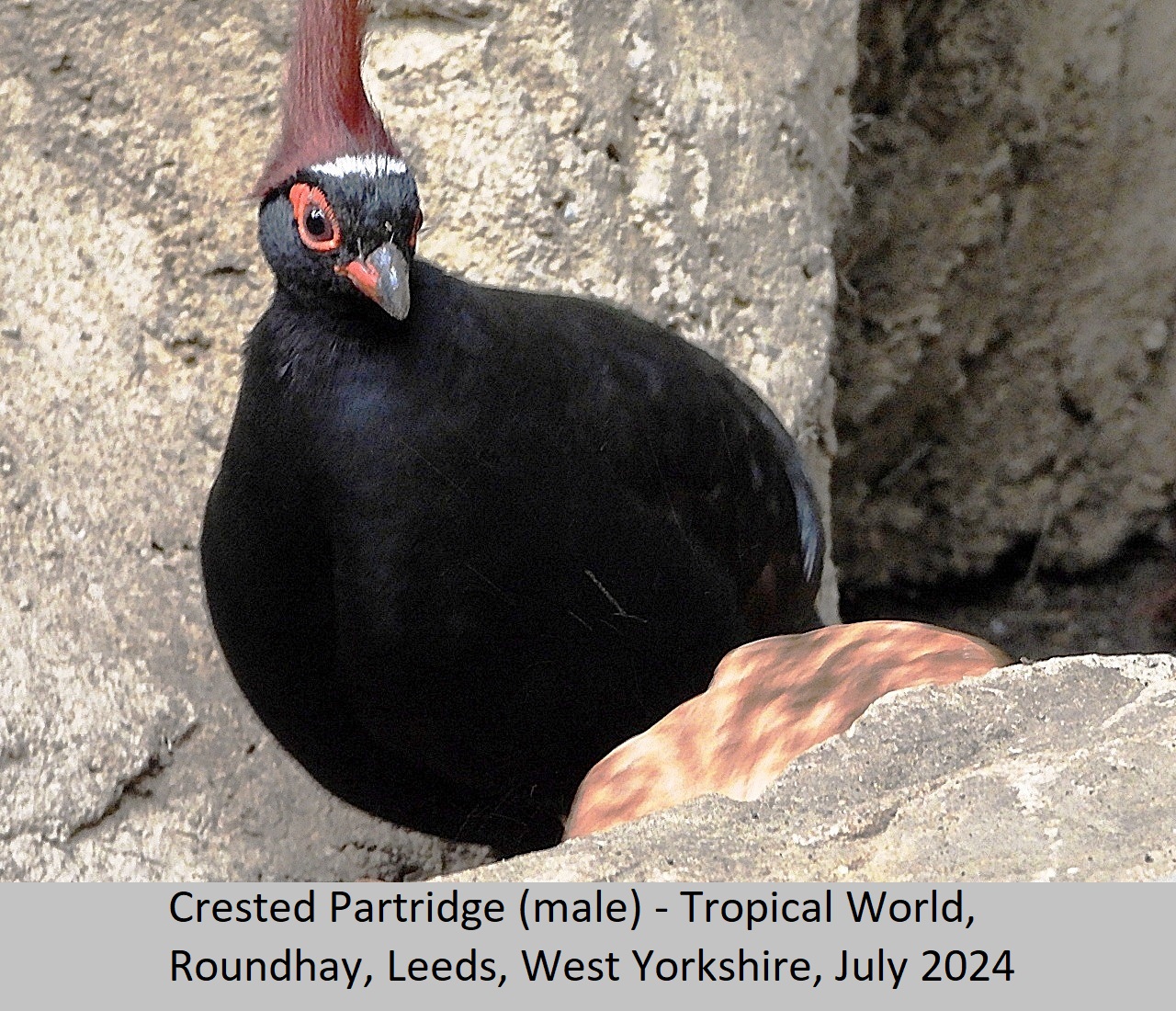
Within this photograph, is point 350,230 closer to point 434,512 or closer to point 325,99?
point 325,99

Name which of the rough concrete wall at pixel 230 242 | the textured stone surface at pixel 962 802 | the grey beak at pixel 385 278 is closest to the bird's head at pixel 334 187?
the grey beak at pixel 385 278

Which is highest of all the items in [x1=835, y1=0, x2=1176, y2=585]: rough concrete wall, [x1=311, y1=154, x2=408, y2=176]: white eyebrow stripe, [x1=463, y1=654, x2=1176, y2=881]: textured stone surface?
[x1=311, y1=154, x2=408, y2=176]: white eyebrow stripe

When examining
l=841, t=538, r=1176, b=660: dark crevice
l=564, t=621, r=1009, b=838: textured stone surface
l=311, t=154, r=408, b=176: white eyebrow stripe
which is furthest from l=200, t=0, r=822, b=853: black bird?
l=841, t=538, r=1176, b=660: dark crevice

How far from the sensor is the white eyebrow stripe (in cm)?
163

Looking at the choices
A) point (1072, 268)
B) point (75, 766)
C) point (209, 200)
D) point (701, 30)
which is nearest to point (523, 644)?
point (75, 766)

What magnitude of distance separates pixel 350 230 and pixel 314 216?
0.18 ft

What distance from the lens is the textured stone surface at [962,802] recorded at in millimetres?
1101

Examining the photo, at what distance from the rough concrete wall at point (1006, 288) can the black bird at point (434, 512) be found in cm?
150

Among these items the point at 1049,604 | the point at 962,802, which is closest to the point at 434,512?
the point at 962,802

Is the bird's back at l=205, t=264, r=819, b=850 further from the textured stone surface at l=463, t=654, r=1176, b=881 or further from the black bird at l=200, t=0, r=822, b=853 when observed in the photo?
the textured stone surface at l=463, t=654, r=1176, b=881

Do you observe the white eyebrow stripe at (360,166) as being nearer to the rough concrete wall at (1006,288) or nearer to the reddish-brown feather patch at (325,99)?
the reddish-brown feather patch at (325,99)

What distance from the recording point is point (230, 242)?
256 cm

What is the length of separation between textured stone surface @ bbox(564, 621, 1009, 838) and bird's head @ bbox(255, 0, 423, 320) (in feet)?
1.65

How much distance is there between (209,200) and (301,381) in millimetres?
999
